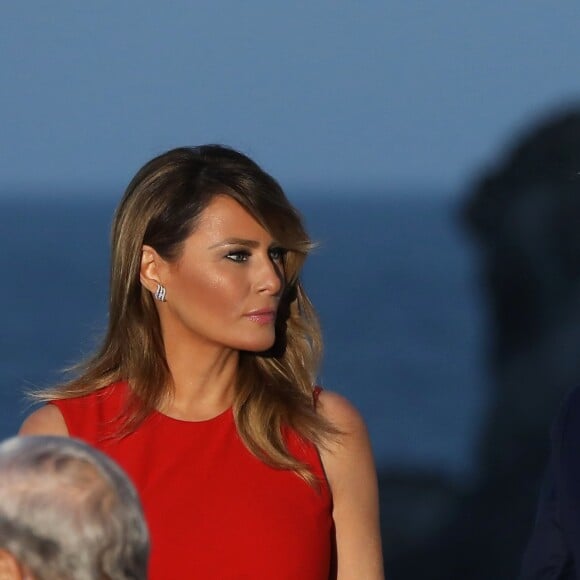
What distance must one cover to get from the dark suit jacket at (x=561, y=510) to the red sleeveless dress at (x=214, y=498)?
536 millimetres

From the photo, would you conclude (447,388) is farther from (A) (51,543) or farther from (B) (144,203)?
(A) (51,543)

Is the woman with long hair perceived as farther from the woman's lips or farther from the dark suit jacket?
the dark suit jacket

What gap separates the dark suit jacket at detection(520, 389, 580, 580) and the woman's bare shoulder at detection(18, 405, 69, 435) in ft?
3.09

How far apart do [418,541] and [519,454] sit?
384 millimetres

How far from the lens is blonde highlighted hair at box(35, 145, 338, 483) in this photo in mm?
2838

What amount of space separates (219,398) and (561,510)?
2.72 ft

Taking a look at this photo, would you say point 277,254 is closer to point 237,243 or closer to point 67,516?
point 237,243

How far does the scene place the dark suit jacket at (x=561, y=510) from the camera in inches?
90.0

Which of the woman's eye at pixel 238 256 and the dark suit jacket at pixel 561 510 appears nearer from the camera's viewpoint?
the dark suit jacket at pixel 561 510

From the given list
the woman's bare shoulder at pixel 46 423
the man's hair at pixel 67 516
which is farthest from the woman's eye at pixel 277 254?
the man's hair at pixel 67 516

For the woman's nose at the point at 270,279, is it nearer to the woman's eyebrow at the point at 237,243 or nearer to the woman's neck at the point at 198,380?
the woman's eyebrow at the point at 237,243

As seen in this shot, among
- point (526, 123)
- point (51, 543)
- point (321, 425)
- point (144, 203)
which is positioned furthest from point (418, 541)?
point (51, 543)

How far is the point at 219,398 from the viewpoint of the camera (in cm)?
293

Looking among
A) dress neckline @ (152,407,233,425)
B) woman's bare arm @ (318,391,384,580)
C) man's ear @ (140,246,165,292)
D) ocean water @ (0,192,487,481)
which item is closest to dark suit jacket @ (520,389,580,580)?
woman's bare arm @ (318,391,384,580)
